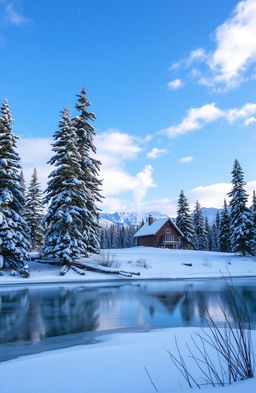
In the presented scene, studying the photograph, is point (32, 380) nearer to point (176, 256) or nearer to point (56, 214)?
point (56, 214)

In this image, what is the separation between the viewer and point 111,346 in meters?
6.72

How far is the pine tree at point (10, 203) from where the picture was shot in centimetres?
2323

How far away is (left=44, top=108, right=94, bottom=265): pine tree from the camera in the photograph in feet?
84.8

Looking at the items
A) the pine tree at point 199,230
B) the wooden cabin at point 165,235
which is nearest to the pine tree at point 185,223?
the wooden cabin at point 165,235

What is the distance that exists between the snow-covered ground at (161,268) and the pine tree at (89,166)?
9.07 feet

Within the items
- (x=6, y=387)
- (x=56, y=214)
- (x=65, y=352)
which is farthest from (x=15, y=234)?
(x=6, y=387)

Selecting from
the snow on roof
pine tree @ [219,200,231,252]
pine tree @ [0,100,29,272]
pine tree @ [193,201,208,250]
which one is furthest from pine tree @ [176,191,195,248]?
pine tree @ [0,100,29,272]

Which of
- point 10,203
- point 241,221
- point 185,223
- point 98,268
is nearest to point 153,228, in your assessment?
point 185,223

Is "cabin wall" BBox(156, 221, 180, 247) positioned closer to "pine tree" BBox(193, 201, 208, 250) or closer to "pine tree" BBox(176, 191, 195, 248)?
"pine tree" BBox(176, 191, 195, 248)

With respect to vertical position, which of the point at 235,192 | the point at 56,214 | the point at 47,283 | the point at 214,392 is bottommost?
the point at 47,283

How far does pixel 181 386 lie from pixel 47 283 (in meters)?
20.1

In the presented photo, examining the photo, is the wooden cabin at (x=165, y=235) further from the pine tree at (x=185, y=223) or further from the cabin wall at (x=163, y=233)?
the pine tree at (x=185, y=223)

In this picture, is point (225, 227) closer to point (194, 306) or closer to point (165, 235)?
point (165, 235)

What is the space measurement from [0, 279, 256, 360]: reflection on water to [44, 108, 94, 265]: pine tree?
8.96 m
